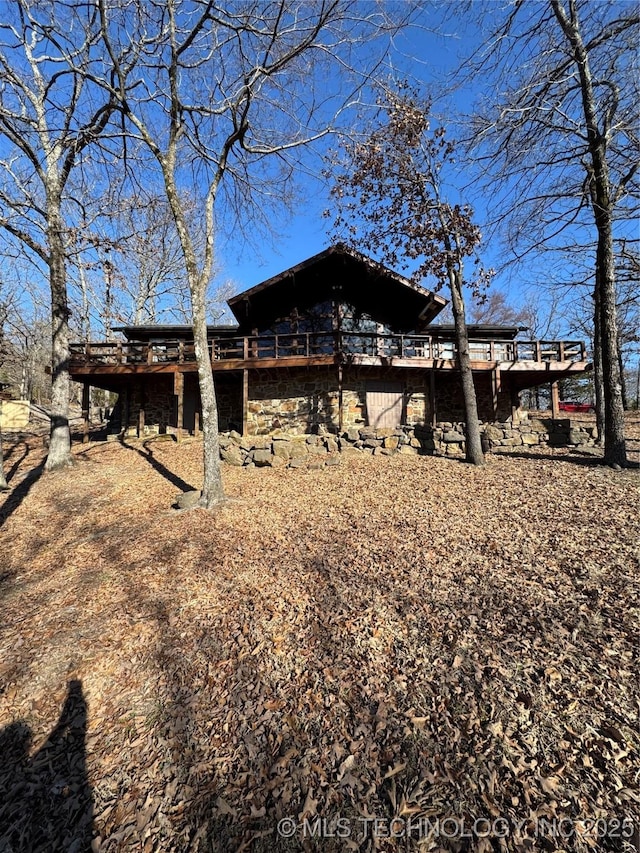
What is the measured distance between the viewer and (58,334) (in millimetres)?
11070

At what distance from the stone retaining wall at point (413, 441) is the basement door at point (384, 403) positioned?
5.99 ft

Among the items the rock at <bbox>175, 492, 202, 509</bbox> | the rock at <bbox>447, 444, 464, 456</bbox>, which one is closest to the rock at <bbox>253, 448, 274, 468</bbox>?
the rock at <bbox>175, 492, 202, 509</bbox>

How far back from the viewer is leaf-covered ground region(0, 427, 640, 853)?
2027 mm

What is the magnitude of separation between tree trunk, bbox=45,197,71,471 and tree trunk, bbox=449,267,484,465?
463 inches

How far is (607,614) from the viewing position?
3.40 m

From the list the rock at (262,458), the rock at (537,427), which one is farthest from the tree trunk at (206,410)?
the rock at (537,427)

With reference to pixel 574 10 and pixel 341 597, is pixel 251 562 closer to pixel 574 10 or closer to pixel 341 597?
pixel 341 597

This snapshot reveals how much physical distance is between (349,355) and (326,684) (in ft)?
35.6

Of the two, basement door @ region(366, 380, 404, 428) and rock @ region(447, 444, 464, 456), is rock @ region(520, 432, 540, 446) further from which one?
basement door @ region(366, 380, 404, 428)

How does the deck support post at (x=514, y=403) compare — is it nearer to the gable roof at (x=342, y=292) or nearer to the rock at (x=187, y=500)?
the gable roof at (x=342, y=292)

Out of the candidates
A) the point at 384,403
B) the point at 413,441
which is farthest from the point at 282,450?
the point at 384,403

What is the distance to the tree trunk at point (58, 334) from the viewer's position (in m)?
10.8

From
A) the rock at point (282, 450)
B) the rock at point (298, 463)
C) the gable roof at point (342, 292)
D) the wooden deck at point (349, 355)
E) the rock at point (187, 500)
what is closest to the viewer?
the rock at point (187, 500)

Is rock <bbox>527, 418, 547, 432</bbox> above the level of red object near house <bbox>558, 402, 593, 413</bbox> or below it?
below
